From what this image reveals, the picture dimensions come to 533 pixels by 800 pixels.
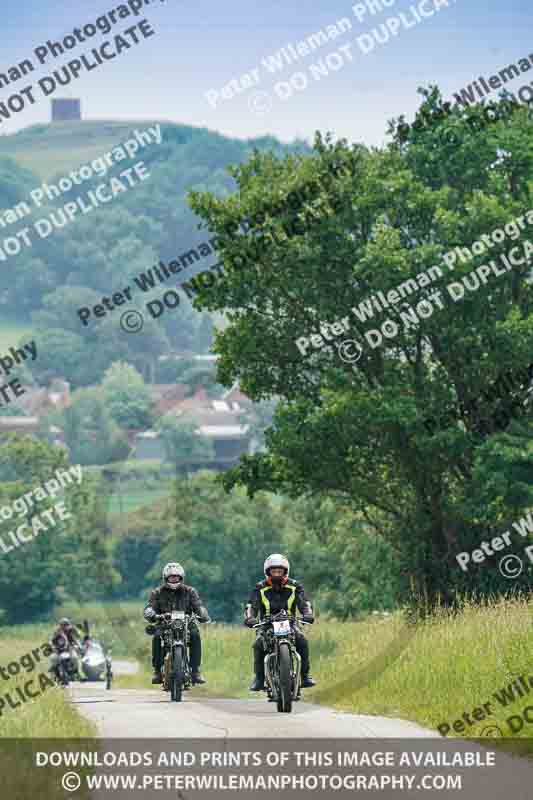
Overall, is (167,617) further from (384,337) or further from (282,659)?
(384,337)

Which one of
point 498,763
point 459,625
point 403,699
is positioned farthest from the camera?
point 459,625

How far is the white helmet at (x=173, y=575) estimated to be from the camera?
19.0m

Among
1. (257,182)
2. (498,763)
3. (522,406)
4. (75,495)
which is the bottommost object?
(498,763)

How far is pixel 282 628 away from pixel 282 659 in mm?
312

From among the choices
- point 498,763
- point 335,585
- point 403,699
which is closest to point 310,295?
point 403,699

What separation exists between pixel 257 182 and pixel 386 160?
3.14m

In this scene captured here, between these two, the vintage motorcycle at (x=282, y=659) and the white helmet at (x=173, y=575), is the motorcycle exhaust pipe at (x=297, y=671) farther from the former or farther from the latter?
the white helmet at (x=173, y=575)

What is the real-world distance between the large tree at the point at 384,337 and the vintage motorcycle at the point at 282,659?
18789 mm

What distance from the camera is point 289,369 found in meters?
38.3

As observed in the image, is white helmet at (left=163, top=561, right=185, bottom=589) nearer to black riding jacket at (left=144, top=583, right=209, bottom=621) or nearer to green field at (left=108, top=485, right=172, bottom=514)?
black riding jacket at (left=144, top=583, right=209, bottom=621)

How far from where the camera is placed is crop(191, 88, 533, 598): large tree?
3594 cm

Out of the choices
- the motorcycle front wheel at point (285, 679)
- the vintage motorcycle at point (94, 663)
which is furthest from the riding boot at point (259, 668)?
the vintage motorcycle at point (94, 663)

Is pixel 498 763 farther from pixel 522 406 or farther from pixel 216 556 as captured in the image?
pixel 216 556

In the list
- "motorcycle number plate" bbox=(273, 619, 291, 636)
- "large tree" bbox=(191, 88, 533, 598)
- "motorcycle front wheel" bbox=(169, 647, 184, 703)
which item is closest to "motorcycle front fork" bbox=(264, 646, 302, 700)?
"motorcycle number plate" bbox=(273, 619, 291, 636)
